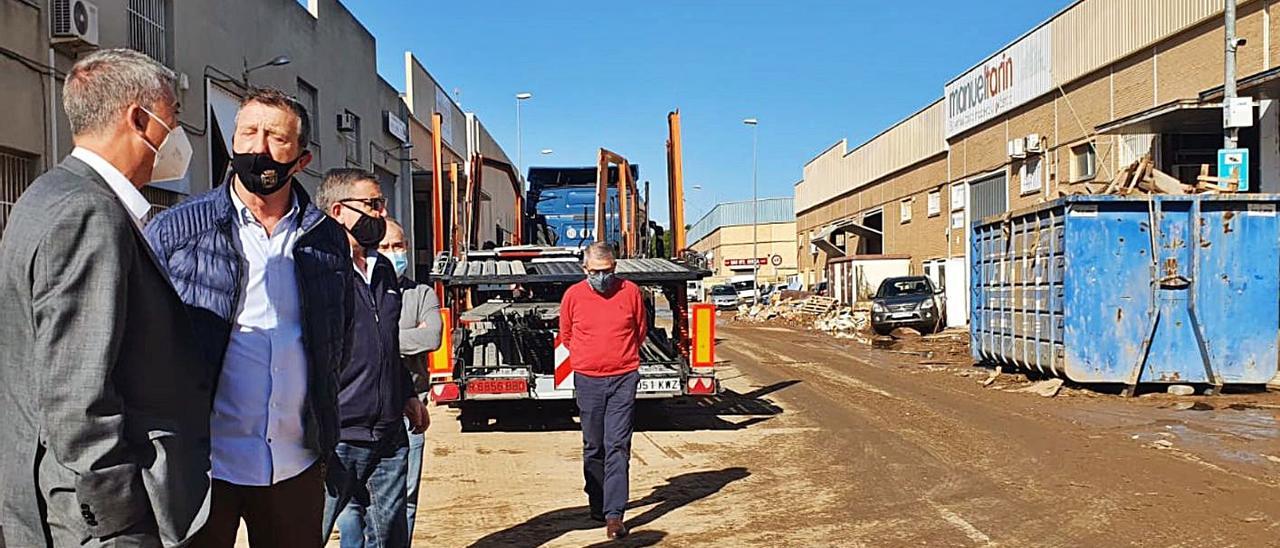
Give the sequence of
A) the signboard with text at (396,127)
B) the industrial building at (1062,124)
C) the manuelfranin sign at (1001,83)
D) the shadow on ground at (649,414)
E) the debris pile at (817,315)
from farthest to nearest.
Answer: the signboard with text at (396,127)
the debris pile at (817,315)
the manuelfranin sign at (1001,83)
the industrial building at (1062,124)
the shadow on ground at (649,414)

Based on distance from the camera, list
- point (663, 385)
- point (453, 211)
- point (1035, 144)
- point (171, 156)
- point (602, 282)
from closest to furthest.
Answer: point (171, 156) < point (602, 282) < point (663, 385) < point (453, 211) < point (1035, 144)

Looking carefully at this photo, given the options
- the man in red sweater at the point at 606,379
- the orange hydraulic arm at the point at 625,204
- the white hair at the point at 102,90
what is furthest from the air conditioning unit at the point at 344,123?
the white hair at the point at 102,90

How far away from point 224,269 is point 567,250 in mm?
10549

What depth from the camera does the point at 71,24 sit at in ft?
41.3

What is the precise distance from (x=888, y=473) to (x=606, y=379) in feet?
9.73

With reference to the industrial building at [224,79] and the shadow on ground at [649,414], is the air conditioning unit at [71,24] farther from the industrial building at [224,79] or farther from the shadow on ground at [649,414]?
the shadow on ground at [649,414]

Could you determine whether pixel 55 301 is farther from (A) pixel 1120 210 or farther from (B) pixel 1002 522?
(A) pixel 1120 210

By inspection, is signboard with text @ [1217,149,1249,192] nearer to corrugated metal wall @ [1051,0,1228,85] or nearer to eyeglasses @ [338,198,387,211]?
corrugated metal wall @ [1051,0,1228,85]

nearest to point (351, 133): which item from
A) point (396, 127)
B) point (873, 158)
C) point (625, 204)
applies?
point (396, 127)

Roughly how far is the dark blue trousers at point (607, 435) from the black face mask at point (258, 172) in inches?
153

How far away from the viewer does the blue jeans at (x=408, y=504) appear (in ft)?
14.8

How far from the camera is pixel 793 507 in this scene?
734 centimetres

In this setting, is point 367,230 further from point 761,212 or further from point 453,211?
point 761,212

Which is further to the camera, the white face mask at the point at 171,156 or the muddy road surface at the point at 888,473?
the muddy road surface at the point at 888,473
